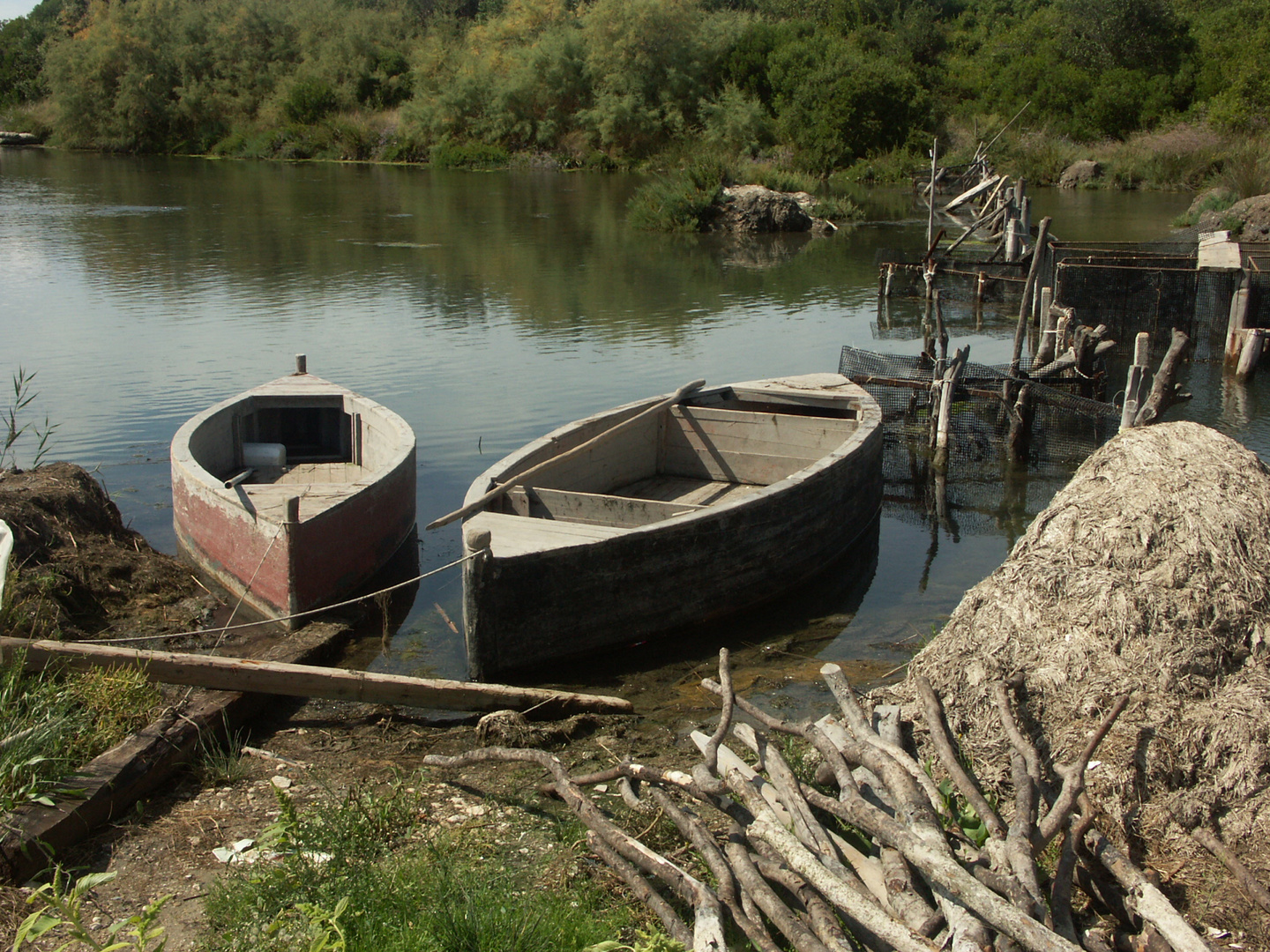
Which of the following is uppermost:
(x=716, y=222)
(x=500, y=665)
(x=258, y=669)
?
(x=716, y=222)

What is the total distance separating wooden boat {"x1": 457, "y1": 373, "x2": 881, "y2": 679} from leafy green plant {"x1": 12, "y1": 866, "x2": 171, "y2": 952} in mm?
2838

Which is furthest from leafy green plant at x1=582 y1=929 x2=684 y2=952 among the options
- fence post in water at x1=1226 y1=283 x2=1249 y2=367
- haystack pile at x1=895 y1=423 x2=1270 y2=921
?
fence post in water at x1=1226 y1=283 x2=1249 y2=367

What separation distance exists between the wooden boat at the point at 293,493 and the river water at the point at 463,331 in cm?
66

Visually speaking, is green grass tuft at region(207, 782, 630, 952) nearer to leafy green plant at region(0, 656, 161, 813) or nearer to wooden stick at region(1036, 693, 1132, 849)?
leafy green plant at region(0, 656, 161, 813)

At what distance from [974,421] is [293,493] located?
726 cm

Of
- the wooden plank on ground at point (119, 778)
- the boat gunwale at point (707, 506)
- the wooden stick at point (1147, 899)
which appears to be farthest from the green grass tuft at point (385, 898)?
the boat gunwale at point (707, 506)

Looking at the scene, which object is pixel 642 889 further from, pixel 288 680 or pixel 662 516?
pixel 662 516

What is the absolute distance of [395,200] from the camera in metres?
35.9

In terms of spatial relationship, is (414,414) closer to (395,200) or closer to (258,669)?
(258,669)

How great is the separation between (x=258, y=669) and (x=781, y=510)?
3.76 meters

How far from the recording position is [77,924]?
3.07 meters

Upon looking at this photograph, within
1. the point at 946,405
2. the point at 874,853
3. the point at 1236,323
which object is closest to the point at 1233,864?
the point at 874,853

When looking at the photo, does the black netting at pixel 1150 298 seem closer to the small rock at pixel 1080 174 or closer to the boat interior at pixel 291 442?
the boat interior at pixel 291 442

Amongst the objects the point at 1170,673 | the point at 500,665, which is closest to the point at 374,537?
the point at 500,665
